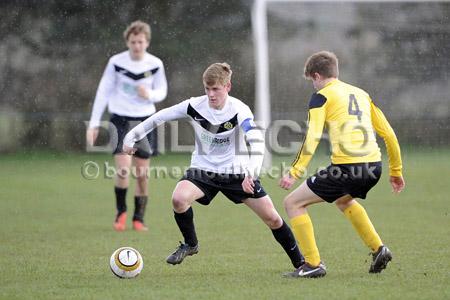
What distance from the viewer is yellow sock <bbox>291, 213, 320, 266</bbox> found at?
18.6ft

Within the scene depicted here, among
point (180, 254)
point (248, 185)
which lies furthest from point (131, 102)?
point (248, 185)

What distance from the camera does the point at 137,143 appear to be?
338 inches

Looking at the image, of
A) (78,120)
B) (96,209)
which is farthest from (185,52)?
(96,209)

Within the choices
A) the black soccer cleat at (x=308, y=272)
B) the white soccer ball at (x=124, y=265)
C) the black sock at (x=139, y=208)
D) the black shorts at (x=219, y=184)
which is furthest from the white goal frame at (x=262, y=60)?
the white soccer ball at (x=124, y=265)

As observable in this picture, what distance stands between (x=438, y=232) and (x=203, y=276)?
311 centimetres

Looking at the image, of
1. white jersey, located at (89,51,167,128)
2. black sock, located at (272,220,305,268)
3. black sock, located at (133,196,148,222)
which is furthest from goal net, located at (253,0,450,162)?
black sock, located at (272,220,305,268)

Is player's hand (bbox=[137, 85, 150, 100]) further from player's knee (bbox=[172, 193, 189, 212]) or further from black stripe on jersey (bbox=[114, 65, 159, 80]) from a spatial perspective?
player's knee (bbox=[172, 193, 189, 212])

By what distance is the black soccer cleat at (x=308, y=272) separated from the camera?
5.61 meters

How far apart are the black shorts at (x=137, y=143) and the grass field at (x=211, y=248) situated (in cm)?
76

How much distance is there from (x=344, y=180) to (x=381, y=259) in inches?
22.6

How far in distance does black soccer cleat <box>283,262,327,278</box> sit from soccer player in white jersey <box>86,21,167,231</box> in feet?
10.1

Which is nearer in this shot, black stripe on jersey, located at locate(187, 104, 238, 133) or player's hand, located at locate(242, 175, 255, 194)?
player's hand, located at locate(242, 175, 255, 194)

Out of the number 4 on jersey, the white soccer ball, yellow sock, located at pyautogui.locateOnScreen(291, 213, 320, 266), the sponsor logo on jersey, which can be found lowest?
the white soccer ball

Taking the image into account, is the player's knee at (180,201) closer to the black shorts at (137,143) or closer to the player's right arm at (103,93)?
the black shorts at (137,143)
